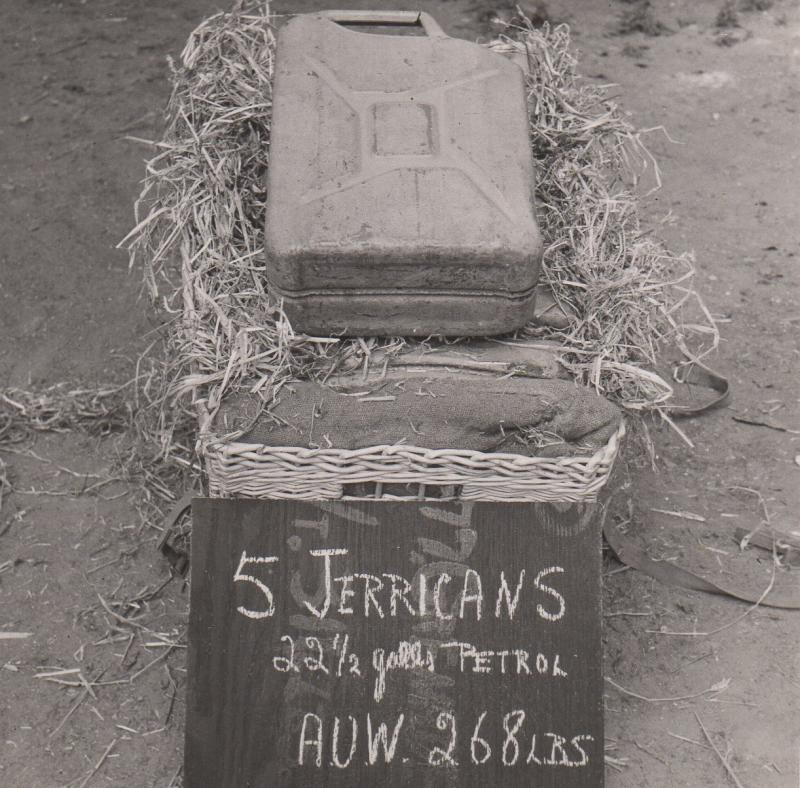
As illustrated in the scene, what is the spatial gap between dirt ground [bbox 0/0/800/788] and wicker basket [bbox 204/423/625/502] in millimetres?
629

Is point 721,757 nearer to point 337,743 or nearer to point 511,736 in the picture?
point 511,736

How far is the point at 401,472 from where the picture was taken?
6.35ft

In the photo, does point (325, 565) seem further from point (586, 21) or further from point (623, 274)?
point (586, 21)

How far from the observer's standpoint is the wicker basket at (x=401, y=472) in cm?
188

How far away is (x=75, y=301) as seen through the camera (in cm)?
339

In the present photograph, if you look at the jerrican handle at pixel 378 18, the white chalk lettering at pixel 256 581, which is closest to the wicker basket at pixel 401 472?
the white chalk lettering at pixel 256 581

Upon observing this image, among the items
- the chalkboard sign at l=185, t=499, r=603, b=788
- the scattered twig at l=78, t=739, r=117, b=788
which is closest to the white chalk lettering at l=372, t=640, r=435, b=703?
the chalkboard sign at l=185, t=499, r=603, b=788

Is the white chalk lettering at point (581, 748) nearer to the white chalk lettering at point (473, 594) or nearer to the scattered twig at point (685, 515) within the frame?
the white chalk lettering at point (473, 594)

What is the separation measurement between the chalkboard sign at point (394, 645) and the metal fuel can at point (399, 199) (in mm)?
366

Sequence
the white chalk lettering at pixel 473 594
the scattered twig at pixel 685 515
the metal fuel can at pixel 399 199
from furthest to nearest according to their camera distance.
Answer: the scattered twig at pixel 685 515 < the white chalk lettering at pixel 473 594 < the metal fuel can at pixel 399 199

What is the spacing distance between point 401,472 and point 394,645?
0.32m

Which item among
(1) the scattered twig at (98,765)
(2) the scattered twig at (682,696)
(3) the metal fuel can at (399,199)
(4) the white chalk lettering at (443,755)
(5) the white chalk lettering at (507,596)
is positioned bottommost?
(1) the scattered twig at (98,765)

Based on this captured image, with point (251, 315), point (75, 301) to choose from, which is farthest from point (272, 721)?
point (75, 301)

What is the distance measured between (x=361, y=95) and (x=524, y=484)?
32.8 inches
